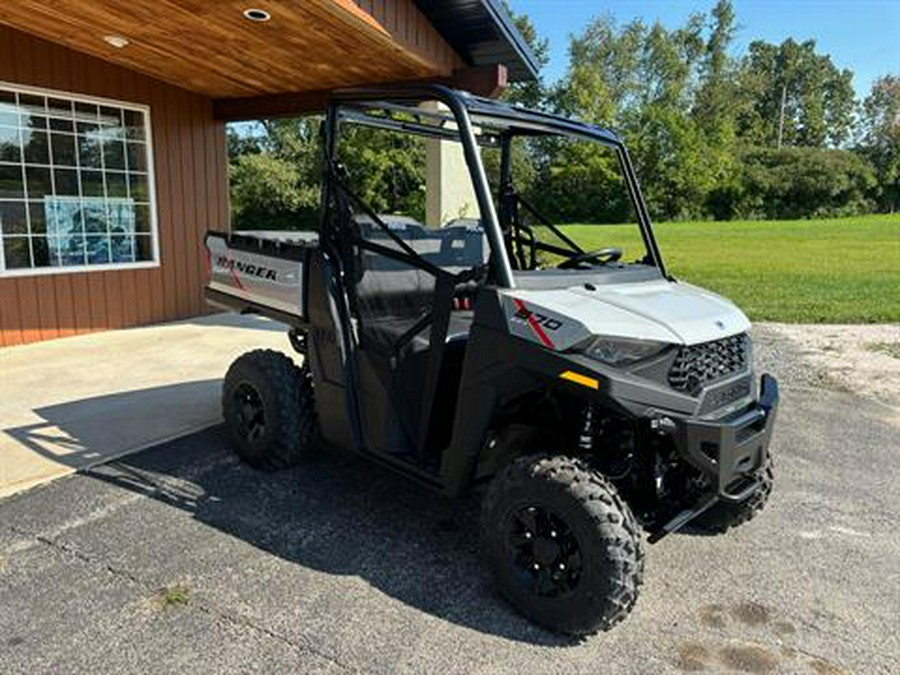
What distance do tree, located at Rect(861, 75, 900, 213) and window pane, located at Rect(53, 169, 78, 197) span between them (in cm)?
5330

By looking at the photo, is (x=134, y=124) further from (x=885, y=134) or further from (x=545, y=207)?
(x=885, y=134)

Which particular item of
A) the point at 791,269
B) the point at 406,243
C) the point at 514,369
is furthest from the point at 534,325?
the point at 791,269

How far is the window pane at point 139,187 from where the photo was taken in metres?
8.22

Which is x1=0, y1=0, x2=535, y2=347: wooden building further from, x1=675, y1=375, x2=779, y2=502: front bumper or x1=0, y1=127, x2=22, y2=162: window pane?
x1=675, y1=375, x2=779, y2=502: front bumper

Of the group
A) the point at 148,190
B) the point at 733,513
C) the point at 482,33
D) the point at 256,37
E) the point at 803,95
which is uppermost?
the point at 803,95

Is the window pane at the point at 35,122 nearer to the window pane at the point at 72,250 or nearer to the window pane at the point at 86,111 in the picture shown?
the window pane at the point at 86,111

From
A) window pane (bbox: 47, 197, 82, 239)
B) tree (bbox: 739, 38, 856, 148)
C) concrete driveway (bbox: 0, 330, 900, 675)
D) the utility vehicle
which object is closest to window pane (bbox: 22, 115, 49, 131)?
window pane (bbox: 47, 197, 82, 239)

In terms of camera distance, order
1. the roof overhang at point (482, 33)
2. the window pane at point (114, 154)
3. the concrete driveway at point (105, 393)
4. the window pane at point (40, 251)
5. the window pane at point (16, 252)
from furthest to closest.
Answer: the window pane at point (114, 154), the window pane at point (40, 251), the window pane at point (16, 252), the roof overhang at point (482, 33), the concrete driveway at point (105, 393)

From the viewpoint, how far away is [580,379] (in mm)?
2393

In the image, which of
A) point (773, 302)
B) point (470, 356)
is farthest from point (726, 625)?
point (773, 302)

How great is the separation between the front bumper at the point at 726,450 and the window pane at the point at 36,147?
712 centimetres

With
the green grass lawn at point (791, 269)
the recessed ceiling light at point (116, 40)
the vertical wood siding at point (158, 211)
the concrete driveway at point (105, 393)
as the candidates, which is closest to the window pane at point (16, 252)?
the vertical wood siding at point (158, 211)

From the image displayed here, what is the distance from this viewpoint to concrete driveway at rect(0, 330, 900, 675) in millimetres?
2391

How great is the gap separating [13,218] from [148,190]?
5.54 ft
